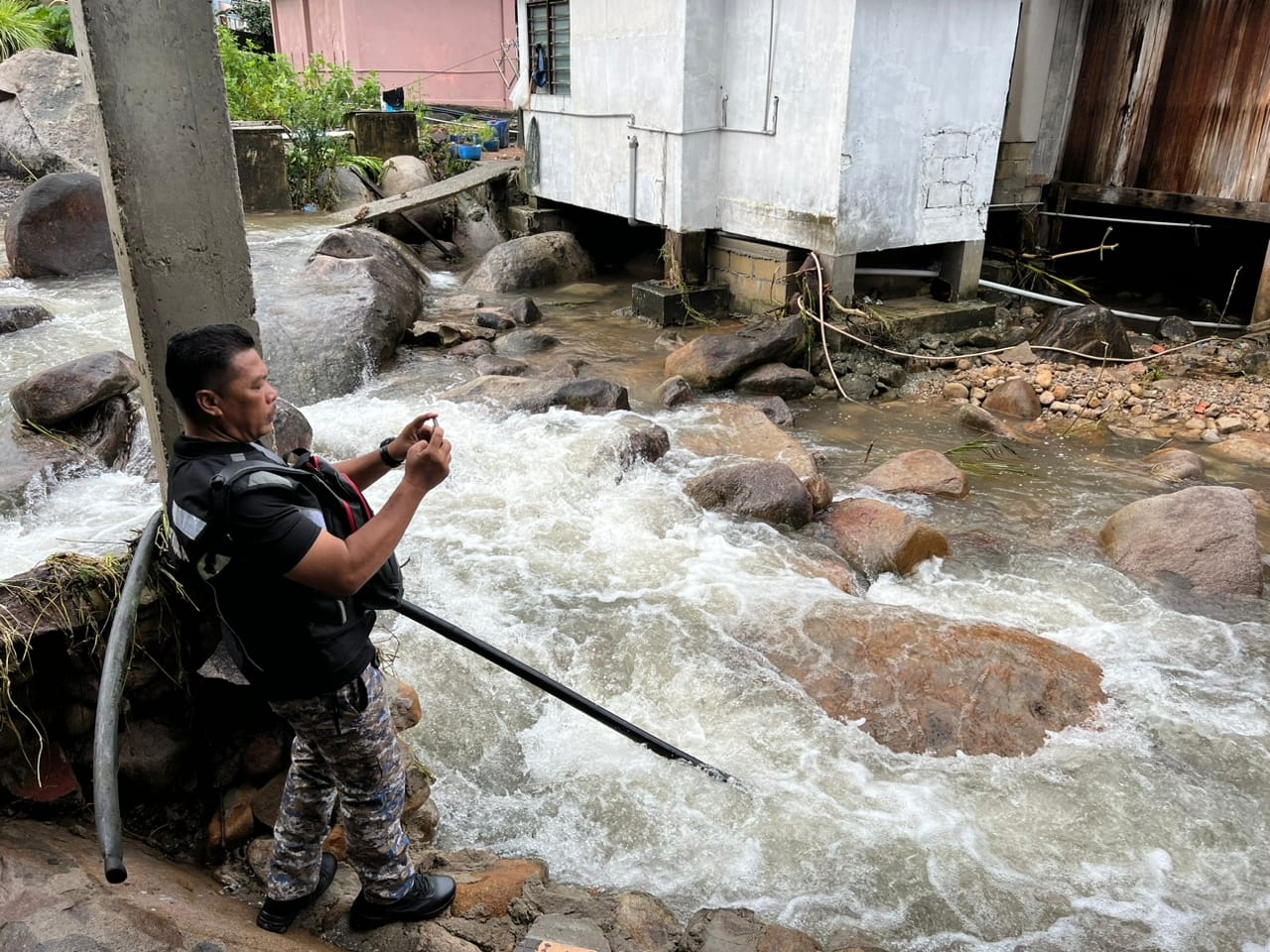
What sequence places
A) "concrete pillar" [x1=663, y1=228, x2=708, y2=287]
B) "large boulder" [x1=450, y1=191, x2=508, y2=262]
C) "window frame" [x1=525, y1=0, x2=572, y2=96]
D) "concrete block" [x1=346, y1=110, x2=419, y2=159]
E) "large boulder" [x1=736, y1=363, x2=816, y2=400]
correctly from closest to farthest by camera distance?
"large boulder" [x1=736, y1=363, x2=816, y2=400] → "concrete pillar" [x1=663, y1=228, x2=708, y2=287] → "window frame" [x1=525, y1=0, x2=572, y2=96] → "large boulder" [x1=450, y1=191, x2=508, y2=262] → "concrete block" [x1=346, y1=110, x2=419, y2=159]

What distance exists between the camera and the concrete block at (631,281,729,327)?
11000 mm

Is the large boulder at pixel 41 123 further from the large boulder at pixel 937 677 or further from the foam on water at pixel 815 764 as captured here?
the large boulder at pixel 937 677

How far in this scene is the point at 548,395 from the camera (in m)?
8.16

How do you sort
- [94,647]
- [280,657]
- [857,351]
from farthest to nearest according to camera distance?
1. [857,351]
2. [94,647]
3. [280,657]

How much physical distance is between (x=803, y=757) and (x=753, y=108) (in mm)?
7807

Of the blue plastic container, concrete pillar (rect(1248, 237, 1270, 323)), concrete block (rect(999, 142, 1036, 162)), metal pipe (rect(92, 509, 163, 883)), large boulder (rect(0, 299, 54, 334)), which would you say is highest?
concrete block (rect(999, 142, 1036, 162))

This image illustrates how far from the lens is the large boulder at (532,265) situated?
42.7ft

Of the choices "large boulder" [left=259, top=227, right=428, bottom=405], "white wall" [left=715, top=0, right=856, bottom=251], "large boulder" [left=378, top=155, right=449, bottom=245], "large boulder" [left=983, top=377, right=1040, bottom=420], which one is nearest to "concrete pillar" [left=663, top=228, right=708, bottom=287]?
"white wall" [left=715, top=0, right=856, bottom=251]

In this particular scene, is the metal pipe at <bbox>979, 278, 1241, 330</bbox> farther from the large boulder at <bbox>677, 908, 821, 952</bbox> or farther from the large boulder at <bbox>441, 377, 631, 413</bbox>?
the large boulder at <bbox>677, 908, 821, 952</bbox>

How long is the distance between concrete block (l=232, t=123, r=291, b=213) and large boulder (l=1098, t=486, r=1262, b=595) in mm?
12983

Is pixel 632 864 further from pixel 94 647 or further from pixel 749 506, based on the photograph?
pixel 749 506

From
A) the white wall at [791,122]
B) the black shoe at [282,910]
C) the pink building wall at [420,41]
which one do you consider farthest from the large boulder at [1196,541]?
the pink building wall at [420,41]

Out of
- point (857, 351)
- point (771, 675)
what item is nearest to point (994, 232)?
point (857, 351)

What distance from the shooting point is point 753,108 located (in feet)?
33.0
